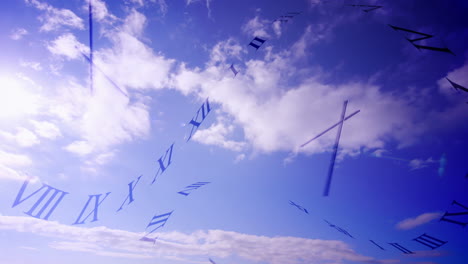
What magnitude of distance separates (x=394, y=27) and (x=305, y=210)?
6183 mm

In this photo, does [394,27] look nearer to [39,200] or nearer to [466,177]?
[466,177]

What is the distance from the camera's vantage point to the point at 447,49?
5824mm

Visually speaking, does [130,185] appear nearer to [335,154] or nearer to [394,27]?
[335,154]

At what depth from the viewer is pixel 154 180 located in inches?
268

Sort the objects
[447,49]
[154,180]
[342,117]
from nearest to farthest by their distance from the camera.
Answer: [447,49] → [154,180] → [342,117]

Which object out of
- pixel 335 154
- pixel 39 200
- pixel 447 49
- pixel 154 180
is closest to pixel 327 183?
pixel 335 154

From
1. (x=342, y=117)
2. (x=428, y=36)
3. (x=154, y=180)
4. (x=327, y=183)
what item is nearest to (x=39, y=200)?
(x=154, y=180)

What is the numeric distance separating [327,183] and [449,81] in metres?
4.13

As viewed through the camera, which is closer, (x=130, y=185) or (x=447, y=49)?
(x=447, y=49)

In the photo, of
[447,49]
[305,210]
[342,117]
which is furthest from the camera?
[305,210]

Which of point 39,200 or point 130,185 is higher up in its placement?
point 130,185

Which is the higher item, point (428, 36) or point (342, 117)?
point (428, 36)

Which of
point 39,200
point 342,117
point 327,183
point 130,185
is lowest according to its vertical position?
point 39,200

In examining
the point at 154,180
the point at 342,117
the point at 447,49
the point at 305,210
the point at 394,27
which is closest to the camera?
the point at 447,49
